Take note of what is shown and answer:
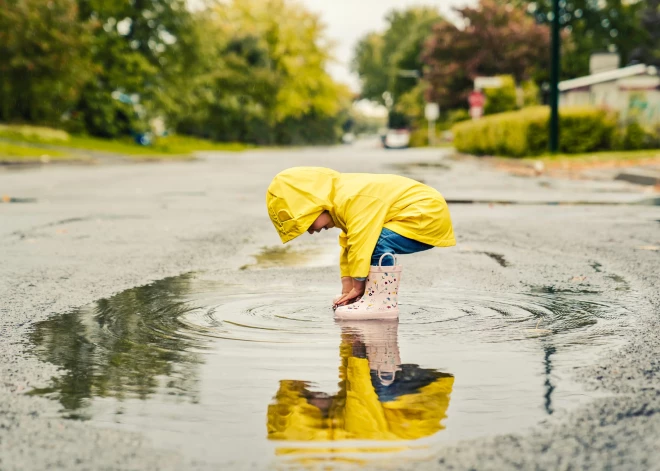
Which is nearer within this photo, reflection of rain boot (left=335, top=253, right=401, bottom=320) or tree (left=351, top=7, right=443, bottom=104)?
reflection of rain boot (left=335, top=253, right=401, bottom=320)

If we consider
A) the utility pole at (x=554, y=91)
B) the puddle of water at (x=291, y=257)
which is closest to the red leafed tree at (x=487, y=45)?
the utility pole at (x=554, y=91)

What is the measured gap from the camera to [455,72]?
64438 mm

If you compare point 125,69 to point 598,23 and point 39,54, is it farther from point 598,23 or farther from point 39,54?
point 598,23

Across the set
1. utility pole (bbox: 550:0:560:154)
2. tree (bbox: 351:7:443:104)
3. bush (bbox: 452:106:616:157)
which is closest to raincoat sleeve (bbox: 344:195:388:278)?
utility pole (bbox: 550:0:560:154)

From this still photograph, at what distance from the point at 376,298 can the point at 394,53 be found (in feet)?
353

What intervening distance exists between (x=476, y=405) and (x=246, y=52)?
7359 centimetres

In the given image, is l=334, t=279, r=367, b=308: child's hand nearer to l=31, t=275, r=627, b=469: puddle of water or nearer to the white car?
l=31, t=275, r=627, b=469: puddle of water

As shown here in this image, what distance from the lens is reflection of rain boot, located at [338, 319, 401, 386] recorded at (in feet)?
15.8

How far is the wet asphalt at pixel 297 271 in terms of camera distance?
3592mm

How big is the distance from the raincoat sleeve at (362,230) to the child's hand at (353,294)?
0.53 feet

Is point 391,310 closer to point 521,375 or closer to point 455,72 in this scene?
point 521,375

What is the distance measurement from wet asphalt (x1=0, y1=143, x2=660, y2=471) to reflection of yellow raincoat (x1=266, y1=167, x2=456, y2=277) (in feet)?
4.45

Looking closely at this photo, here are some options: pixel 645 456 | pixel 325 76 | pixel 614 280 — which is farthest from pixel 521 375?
pixel 325 76

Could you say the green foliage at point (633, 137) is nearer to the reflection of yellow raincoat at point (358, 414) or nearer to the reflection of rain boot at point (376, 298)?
the reflection of rain boot at point (376, 298)
